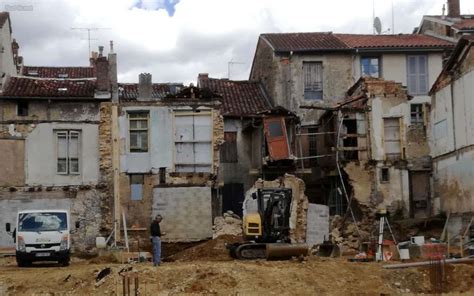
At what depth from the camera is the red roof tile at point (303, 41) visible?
4497 cm

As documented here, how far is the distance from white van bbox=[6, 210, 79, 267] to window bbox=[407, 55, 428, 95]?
2338 cm

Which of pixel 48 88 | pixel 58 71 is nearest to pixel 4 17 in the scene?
pixel 48 88

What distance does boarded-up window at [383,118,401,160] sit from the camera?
4131 centimetres

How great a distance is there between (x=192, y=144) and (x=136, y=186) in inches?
133

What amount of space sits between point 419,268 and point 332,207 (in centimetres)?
1592

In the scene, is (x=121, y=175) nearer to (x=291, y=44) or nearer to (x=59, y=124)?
(x=59, y=124)

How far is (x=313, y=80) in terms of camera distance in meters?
45.1

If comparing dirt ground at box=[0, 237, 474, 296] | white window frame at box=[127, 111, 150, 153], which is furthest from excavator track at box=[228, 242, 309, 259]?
white window frame at box=[127, 111, 150, 153]

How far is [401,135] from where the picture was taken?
1631 inches

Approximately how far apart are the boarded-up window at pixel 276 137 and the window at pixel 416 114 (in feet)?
23.4

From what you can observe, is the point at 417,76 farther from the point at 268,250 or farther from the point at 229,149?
the point at 268,250

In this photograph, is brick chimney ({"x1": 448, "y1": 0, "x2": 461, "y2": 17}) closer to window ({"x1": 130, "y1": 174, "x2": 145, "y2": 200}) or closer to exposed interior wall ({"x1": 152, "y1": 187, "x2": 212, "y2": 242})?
exposed interior wall ({"x1": 152, "y1": 187, "x2": 212, "y2": 242})

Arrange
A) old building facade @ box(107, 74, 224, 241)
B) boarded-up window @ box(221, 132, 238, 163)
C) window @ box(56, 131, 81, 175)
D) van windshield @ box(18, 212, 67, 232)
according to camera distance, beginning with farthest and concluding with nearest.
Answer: boarded-up window @ box(221, 132, 238, 163) → window @ box(56, 131, 81, 175) → old building facade @ box(107, 74, 224, 241) → van windshield @ box(18, 212, 67, 232)

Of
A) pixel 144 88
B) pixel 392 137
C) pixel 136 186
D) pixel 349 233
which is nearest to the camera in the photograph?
pixel 136 186
